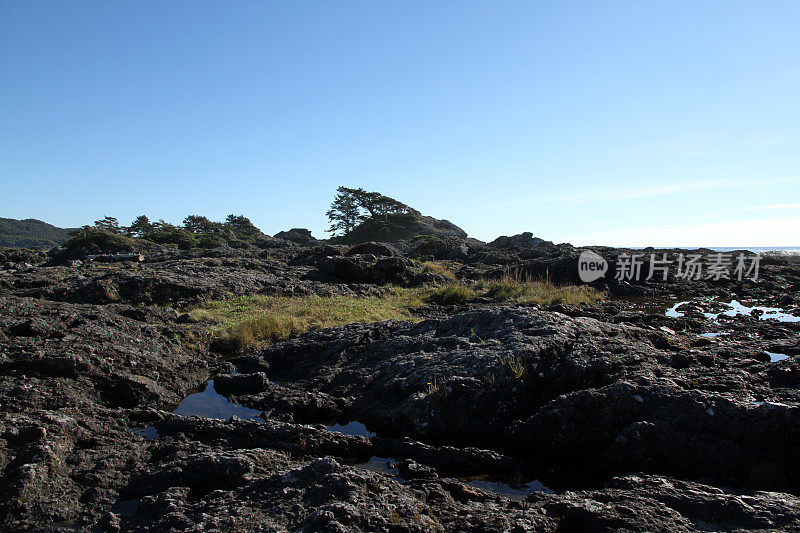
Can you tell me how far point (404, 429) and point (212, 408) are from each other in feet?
10.7

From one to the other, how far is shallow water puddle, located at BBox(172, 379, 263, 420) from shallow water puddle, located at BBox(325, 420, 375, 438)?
120cm

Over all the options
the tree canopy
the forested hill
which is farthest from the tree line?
the forested hill

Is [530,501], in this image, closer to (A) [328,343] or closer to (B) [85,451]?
(B) [85,451]

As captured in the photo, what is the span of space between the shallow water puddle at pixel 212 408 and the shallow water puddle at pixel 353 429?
120cm

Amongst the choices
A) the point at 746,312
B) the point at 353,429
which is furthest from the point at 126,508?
the point at 746,312

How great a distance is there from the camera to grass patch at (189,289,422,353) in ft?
35.3

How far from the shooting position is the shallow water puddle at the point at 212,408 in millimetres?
6688

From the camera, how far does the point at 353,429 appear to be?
20.8 feet

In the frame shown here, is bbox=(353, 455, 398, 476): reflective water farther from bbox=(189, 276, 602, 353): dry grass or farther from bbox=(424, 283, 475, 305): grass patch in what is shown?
bbox=(424, 283, 475, 305): grass patch

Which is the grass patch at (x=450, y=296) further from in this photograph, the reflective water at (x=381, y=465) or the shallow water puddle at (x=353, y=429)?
the reflective water at (x=381, y=465)

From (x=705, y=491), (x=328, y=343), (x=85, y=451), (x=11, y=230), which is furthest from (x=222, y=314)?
(x=11, y=230)

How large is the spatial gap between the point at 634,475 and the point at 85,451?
5959 mm
